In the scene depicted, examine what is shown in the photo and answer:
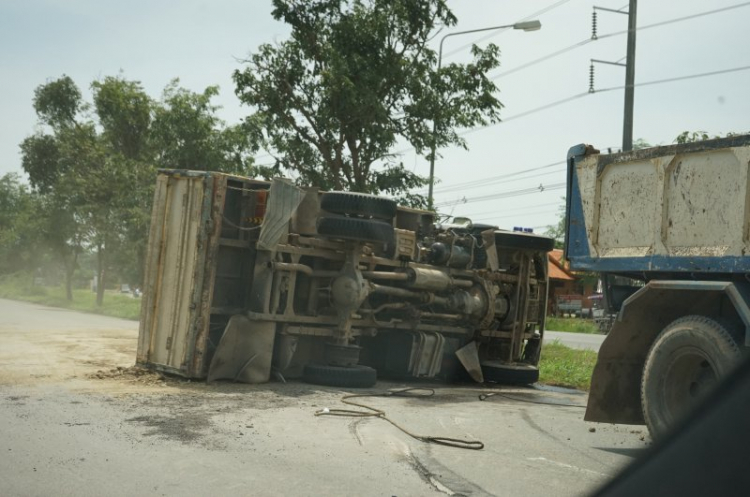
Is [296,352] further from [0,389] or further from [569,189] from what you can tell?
[569,189]

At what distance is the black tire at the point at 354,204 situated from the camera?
10508 mm

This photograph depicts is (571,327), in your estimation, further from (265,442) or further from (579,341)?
(265,442)

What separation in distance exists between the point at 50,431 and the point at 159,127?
23709 millimetres

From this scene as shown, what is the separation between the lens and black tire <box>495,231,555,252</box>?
1248 cm

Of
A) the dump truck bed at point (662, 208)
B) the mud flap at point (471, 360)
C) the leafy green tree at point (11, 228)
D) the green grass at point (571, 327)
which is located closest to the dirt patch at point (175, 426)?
the dump truck bed at point (662, 208)

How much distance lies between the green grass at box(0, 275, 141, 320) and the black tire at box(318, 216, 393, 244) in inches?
897

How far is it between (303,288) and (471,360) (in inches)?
110

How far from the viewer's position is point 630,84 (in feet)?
56.9

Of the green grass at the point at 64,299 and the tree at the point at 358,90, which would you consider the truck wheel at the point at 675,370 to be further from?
the green grass at the point at 64,299

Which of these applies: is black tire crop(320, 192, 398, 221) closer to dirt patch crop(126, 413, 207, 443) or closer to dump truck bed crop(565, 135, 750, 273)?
dump truck bed crop(565, 135, 750, 273)

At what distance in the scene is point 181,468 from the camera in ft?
17.7

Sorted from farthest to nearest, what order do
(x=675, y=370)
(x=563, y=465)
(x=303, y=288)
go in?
(x=303, y=288) → (x=675, y=370) → (x=563, y=465)

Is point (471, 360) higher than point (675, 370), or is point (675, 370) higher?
point (675, 370)

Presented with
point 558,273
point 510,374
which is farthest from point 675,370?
point 558,273
